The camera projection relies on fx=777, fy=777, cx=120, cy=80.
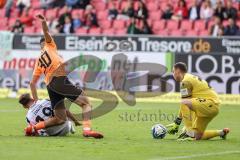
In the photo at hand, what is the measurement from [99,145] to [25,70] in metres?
14.9

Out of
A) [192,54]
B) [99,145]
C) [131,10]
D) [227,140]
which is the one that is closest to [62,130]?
[99,145]

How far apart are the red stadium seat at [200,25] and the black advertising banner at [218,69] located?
3018 millimetres

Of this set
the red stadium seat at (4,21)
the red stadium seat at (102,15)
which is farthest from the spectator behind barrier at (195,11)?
the red stadium seat at (4,21)

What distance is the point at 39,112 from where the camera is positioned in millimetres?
14836

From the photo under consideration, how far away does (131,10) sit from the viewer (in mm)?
29906

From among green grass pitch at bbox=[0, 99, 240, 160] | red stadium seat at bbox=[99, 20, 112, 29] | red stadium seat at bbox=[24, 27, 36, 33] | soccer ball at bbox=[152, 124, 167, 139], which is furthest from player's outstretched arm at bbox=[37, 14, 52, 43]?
red stadium seat at bbox=[24, 27, 36, 33]

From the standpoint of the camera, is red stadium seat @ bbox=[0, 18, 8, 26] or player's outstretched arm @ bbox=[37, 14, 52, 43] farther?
red stadium seat @ bbox=[0, 18, 8, 26]

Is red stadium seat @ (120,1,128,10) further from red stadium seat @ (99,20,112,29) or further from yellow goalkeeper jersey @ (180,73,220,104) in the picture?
yellow goalkeeper jersey @ (180,73,220,104)

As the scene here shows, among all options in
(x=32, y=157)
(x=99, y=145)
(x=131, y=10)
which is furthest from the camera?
(x=131, y=10)

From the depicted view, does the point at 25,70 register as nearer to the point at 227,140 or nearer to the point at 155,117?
A: the point at 155,117

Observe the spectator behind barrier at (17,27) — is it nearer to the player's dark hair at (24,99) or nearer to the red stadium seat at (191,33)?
the red stadium seat at (191,33)

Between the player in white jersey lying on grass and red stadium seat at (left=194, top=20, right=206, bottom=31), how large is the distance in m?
14.7

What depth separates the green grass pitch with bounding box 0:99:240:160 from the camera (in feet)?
38.0

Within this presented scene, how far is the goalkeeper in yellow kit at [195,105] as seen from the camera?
14.1 metres
